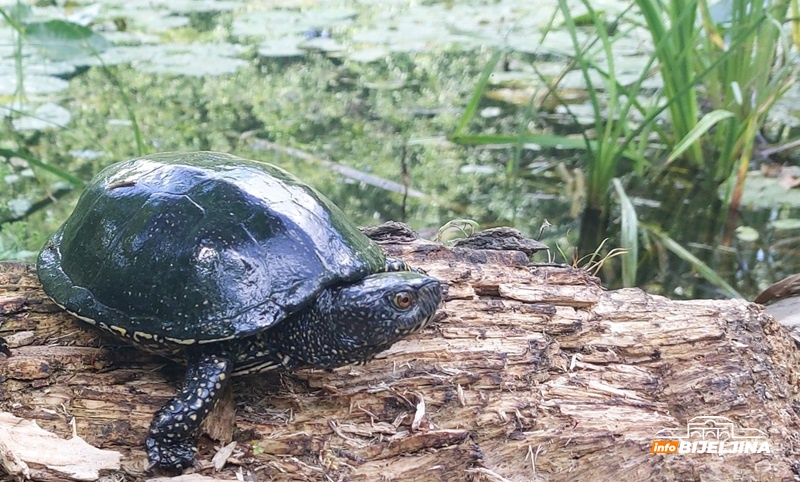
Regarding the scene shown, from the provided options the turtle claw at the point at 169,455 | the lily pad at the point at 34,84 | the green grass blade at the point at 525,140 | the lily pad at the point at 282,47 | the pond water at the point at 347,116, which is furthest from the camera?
the lily pad at the point at 282,47

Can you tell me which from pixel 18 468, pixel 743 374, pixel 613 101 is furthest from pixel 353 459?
pixel 613 101

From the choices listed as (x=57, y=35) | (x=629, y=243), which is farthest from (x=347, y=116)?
(x=629, y=243)

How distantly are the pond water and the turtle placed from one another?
1399 millimetres

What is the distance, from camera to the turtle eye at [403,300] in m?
1.72

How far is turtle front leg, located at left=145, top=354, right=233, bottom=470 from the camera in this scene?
5.45 ft

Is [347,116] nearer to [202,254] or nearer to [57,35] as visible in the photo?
[57,35]

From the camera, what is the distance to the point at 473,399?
1.88 meters

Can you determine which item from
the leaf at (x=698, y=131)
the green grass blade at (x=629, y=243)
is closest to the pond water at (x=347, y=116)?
the green grass blade at (x=629, y=243)

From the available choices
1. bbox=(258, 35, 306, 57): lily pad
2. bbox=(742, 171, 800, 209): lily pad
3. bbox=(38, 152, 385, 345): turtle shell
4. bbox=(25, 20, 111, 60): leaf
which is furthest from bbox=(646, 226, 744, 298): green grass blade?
bbox=(25, 20, 111, 60): leaf

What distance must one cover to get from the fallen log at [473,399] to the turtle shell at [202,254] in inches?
7.1

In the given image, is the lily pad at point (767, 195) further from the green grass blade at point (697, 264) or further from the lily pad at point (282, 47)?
the lily pad at point (282, 47)

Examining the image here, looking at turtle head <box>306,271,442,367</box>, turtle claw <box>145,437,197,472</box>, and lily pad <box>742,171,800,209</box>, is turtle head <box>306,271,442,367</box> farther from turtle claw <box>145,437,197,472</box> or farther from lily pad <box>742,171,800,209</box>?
lily pad <box>742,171,800,209</box>

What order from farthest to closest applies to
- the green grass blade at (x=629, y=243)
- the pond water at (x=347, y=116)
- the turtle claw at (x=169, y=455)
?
1. the pond water at (x=347, y=116)
2. the green grass blade at (x=629, y=243)
3. the turtle claw at (x=169, y=455)

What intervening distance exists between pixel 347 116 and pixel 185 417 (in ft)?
12.5
